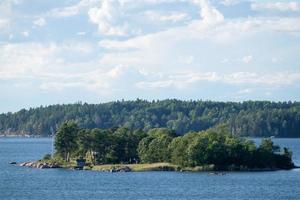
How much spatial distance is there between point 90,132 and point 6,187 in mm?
47138

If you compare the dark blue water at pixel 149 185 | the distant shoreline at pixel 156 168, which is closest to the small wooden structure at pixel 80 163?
the distant shoreline at pixel 156 168

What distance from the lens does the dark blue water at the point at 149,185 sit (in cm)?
11200

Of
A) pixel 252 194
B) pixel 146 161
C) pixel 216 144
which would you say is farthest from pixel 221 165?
pixel 252 194

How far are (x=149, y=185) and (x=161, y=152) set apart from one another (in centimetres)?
3458

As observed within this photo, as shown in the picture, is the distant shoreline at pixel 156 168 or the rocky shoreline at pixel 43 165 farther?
the rocky shoreline at pixel 43 165

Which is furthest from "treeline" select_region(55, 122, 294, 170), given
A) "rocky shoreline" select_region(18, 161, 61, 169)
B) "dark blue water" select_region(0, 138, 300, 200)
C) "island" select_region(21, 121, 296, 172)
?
"dark blue water" select_region(0, 138, 300, 200)

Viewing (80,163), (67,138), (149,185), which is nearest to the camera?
(149,185)

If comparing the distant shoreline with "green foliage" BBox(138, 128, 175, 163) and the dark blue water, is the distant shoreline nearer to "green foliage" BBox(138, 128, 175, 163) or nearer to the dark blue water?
"green foliage" BBox(138, 128, 175, 163)

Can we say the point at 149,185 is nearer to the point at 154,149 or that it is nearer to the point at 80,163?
the point at 154,149

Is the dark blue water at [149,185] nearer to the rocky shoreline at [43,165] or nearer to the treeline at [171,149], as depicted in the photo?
the treeline at [171,149]

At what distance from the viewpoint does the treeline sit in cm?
15500

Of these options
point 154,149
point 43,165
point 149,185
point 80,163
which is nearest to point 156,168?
point 154,149

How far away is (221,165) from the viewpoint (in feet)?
516

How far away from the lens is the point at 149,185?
12662 centimetres
